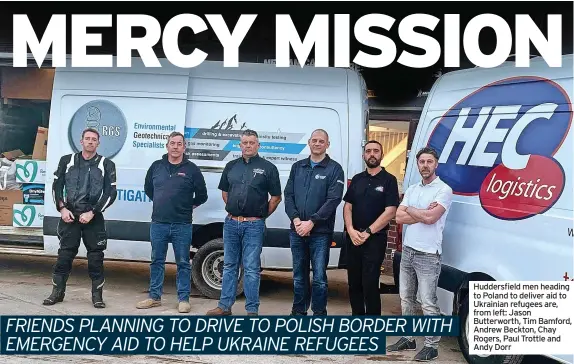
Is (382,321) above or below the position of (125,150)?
below

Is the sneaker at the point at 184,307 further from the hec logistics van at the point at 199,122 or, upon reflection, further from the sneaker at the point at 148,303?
the hec logistics van at the point at 199,122

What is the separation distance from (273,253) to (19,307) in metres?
2.51

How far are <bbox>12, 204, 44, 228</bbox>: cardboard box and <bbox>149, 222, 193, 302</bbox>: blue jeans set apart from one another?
2166 millimetres

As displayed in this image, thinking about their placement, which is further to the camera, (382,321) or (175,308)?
(175,308)

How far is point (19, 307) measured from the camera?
5633mm

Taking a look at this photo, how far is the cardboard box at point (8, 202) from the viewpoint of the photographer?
725cm

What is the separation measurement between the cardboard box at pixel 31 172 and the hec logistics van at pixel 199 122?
1.09 m

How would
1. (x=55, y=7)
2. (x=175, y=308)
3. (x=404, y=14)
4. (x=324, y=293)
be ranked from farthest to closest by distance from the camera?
(x=55, y=7)
(x=404, y=14)
(x=175, y=308)
(x=324, y=293)

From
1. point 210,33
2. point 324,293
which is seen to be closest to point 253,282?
point 324,293

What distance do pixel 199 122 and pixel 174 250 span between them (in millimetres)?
1404

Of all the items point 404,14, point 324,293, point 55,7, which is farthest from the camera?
point 55,7

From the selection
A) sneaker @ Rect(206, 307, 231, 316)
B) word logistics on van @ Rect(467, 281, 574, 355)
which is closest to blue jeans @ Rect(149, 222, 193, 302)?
sneaker @ Rect(206, 307, 231, 316)

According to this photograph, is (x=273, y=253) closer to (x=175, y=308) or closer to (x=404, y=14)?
(x=175, y=308)

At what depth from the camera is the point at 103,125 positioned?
6.25 meters
